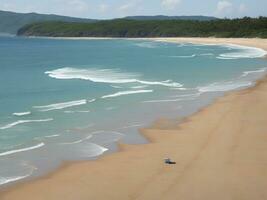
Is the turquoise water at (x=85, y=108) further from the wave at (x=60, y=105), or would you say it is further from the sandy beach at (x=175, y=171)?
the sandy beach at (x=175, y=171)

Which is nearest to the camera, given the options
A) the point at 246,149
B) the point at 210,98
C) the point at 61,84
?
the point at 246,149

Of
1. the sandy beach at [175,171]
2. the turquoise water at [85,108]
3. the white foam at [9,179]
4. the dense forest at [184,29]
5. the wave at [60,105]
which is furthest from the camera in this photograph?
the dense forest at [184,29]

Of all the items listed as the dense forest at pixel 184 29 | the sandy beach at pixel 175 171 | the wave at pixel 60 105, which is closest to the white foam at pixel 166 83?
the wave at pixel 60 105

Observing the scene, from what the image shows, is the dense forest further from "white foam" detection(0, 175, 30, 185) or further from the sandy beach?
"white foam" detection(0, 175, 30, 185)

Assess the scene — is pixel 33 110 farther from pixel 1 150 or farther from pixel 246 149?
pixel 246 149

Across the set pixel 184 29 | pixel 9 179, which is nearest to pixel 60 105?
pixel 9 179

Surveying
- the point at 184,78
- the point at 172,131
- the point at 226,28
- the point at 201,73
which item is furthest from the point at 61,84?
the point at 226,28

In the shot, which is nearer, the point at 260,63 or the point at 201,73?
the point at 201,73

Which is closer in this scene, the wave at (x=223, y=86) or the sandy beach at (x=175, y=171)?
the sandy beach at (x=175, y=171)
